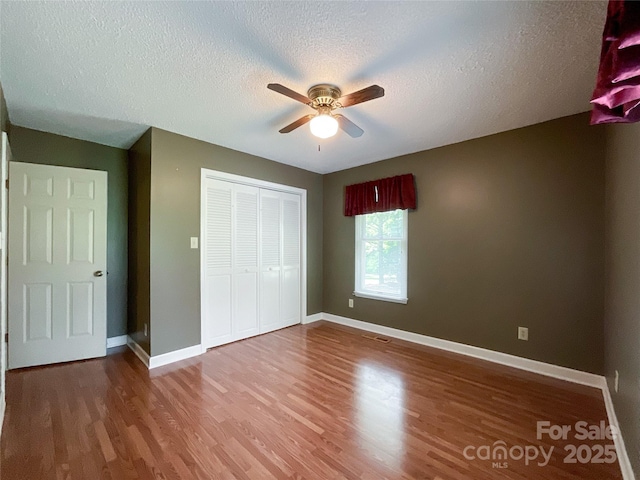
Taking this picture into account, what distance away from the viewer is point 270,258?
13.1 ft

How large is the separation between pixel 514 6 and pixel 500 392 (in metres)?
2.63

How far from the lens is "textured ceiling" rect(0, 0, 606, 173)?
1440mm

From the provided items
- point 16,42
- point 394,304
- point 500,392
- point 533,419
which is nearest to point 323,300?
point 394,304

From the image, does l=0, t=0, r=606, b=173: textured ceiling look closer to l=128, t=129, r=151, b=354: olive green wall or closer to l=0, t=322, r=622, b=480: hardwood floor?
l=128, t=129, r=151, b=354: olive green wall

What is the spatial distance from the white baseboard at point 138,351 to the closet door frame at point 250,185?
21.1 inches

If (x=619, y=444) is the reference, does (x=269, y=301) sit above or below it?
above

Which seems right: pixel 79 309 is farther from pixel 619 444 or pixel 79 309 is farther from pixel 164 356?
pixel 619 444

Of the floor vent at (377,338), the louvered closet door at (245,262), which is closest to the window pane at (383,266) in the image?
the floor vent at (377,338)

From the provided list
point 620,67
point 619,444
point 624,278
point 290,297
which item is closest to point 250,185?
point 290,297

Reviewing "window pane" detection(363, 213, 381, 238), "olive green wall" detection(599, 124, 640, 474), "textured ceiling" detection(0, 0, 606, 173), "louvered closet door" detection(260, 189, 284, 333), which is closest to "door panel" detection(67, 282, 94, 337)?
"textured ceiling" detection(0, 0, 606, 173)

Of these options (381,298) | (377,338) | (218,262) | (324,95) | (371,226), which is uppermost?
(324,95)

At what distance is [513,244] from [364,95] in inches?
86.8

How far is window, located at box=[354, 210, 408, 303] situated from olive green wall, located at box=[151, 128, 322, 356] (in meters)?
2.08

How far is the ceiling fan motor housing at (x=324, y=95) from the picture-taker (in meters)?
2.03
